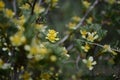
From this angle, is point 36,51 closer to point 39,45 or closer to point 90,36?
point 39,45

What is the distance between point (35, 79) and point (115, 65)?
721 mm

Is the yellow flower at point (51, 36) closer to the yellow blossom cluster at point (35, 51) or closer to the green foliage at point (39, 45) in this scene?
the green foliage at point (39, 45)

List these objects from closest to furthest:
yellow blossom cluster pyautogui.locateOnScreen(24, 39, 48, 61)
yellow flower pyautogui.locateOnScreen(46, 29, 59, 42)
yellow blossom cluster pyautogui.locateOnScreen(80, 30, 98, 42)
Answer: yellow blossom cluster pyautogui.locateOnScreen(24, 39, 48, 61) → yellow flower pyautogui.locateOnScreen(46, 29, 59, 42) → yellow blossom cluster pyautogui.locateOnScreen(80, 30, 98, 42)

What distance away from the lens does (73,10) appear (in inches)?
178

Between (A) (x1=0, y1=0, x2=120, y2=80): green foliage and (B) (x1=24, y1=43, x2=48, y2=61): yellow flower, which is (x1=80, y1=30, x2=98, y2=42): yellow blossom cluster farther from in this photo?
(B) (x1=24, y1=43, x2=48, y2=61): yellow flower

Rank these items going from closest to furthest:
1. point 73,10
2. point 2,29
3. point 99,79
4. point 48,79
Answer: point 2,29, point 48,79, point 99,79, point 73,10

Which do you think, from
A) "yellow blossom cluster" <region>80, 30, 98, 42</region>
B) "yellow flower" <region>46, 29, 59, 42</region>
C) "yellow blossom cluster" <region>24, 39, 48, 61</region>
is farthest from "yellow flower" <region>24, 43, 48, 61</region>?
"yellow blossom cluster" <region>80, 30, 98, 42</region>

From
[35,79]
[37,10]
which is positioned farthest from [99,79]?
[37,10]

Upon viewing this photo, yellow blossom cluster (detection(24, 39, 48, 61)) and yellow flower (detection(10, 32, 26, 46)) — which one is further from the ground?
yellow flower (detection(10, 32, 26, 46))

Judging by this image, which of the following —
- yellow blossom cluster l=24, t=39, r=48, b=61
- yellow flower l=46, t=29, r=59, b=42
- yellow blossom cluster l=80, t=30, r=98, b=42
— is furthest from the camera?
yellow blossom cluster l=80, t=30, r=98, b=42

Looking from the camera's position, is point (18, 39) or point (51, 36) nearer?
point (18, 39)

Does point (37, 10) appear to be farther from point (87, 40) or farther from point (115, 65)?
point (115, 65)

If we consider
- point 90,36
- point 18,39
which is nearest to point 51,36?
point 90,36

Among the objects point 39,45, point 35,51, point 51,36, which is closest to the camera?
point 35,51
